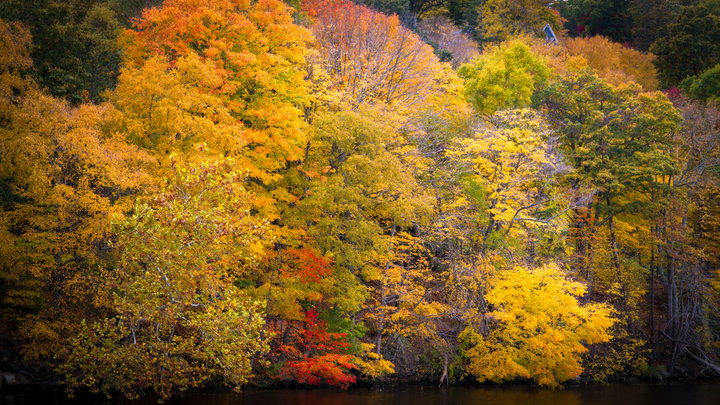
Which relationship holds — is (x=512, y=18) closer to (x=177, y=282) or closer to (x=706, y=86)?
(x=706, y=86)

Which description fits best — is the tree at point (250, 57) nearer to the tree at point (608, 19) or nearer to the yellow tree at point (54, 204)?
the yellow tree at point (54, 204)

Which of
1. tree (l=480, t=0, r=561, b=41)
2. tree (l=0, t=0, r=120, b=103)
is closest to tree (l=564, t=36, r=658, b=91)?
tree (l=480, t=0, r=561, b=41)

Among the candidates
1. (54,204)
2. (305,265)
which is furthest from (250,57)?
(54,204)

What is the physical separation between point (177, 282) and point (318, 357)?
9.00 metres

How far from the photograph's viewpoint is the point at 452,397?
24656 millimetres

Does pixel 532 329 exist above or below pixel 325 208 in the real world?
below

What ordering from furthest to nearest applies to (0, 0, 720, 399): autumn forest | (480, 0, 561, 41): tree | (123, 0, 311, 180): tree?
(480, 0, 561, 41): tree < (123, 0, 311, 180): tree < (0, 0, 720, 399): autumn forest

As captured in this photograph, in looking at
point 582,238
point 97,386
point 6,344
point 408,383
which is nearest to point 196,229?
point 97,386

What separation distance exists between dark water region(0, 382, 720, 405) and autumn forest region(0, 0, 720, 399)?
0.78 meters

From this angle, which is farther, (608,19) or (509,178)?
(608,19)

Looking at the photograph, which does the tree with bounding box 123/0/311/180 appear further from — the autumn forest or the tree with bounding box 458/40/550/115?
the tree with bounding box 458/40/550/115

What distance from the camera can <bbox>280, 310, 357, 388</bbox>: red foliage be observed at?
2386 centimetres

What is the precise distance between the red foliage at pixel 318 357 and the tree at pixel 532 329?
19.5ft

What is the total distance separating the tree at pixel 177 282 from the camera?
55.0ft
